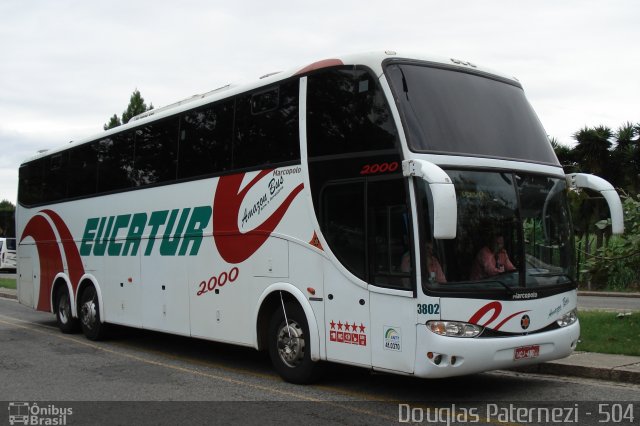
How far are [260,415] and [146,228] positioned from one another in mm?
5581

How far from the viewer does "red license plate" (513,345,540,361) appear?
7.54m

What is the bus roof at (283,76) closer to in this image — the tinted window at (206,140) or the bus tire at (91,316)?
the tinted window at (206,140)

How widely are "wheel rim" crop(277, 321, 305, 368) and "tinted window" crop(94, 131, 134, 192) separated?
4932mm

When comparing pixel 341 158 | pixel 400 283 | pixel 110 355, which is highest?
pixel 341 158

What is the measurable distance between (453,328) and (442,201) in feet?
4.48

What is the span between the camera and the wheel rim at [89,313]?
45.6 feet

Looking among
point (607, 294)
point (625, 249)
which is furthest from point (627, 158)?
point (625, 249)

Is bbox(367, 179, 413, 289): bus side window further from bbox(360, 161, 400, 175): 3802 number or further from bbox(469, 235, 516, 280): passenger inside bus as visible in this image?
bbox(469, 235, 516, 280): passenger inside bus

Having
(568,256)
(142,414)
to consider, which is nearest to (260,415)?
(142,414)

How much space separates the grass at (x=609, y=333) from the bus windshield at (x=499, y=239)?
8.07 feet

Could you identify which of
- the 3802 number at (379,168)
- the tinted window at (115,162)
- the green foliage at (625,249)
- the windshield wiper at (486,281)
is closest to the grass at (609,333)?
the green foliage at (625,249)

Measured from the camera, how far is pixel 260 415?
7340mm

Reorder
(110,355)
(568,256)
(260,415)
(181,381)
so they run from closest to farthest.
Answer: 1. (260,415)
2. (568,256)
3. (181,381)
4. (110,355)

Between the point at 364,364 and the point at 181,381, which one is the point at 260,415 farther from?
the point at 181,381
